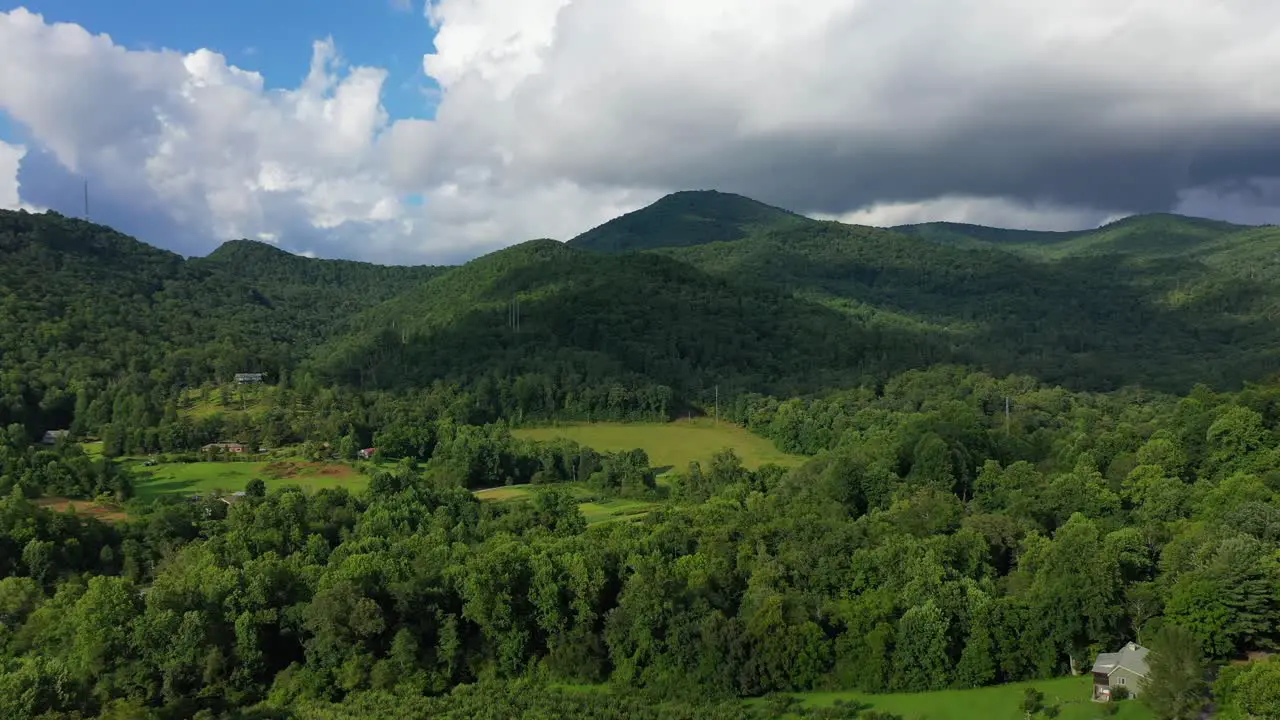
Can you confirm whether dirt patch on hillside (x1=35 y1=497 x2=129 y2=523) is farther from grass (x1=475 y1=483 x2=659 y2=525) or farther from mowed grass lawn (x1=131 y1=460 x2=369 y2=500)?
grass (x1=475 y1=483 x2=659 y2=525)

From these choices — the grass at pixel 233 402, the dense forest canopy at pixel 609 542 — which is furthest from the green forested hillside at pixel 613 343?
the grass at pixel 233 402

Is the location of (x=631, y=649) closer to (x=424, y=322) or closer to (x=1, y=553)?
(x=1, y=553)

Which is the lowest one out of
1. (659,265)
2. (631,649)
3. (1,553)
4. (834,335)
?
(631,649)

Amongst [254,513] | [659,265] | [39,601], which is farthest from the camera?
[659,265]

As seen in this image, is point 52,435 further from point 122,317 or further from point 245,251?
point 245,251

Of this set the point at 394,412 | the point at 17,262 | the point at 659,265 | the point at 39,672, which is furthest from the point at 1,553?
the point at 659,265

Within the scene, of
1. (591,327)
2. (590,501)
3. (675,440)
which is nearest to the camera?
(590,501)

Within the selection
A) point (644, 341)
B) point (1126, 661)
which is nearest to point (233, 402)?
point (644, 341)

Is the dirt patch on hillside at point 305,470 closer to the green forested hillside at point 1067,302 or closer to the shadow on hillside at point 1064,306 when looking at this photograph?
the shadow on hillside at point 1064,306
